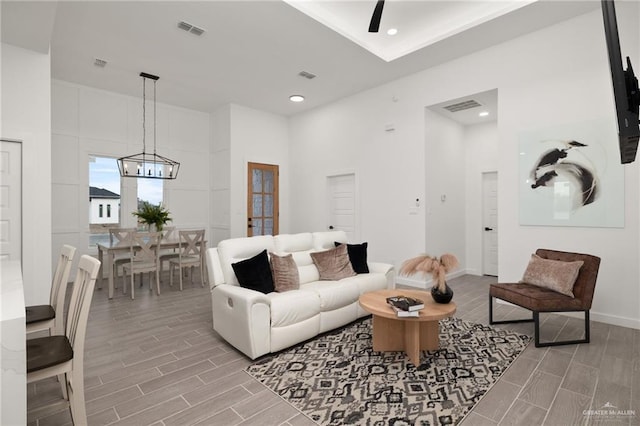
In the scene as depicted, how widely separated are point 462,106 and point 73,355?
17.9ft

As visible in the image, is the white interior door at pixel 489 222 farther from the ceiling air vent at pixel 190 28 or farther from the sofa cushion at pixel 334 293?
the ceiling air vent at pixel 190 28

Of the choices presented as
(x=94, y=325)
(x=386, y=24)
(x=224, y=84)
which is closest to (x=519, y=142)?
(x=386, y=24)

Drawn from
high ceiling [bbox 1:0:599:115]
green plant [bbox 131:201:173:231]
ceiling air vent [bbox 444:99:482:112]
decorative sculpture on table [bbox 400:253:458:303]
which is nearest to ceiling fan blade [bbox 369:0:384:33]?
high ceiling [bbox 1:0:599:115]

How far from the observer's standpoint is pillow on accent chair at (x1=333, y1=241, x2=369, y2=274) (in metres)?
3.87

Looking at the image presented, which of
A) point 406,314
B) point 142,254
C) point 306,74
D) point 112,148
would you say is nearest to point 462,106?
point 306,74

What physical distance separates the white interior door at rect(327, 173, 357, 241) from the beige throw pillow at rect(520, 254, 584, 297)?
3.05 meters

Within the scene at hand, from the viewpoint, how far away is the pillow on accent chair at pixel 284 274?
124 inches

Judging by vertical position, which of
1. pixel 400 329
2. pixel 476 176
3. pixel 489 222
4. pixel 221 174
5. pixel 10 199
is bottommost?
pixel 400 329

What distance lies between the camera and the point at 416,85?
506 cm

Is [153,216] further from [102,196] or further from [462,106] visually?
[462,106]

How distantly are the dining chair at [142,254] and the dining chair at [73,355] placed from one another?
2.98 meters

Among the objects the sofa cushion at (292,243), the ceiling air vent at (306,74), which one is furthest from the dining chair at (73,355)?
the ceiling air vent at (306,74)

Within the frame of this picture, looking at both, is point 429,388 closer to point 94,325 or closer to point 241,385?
point 241,385

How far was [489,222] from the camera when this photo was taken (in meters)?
5.95
